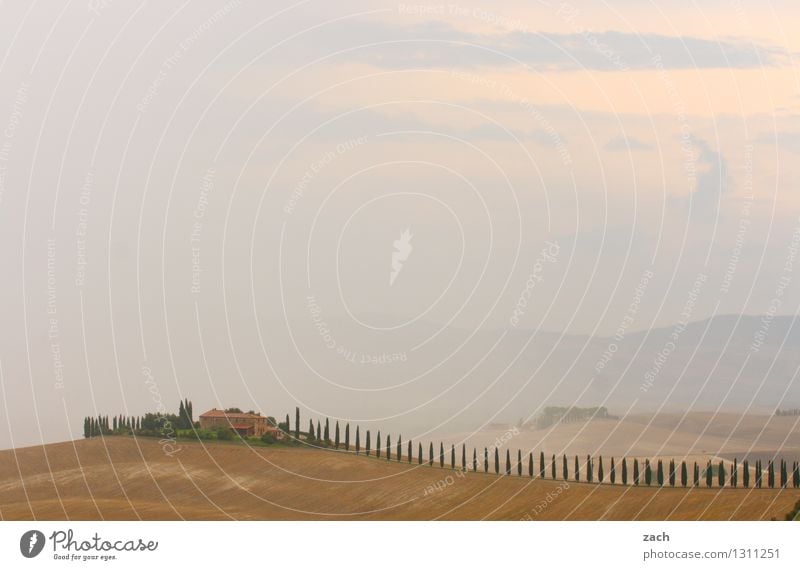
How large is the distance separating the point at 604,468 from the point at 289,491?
19.5 ft

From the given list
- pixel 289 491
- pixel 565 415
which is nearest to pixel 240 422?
pixel 289 491

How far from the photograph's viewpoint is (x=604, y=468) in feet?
82.2

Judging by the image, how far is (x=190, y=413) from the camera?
24281mm

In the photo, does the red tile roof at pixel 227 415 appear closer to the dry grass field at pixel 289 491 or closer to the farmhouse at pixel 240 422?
the farmhouse at pixel 240 422
